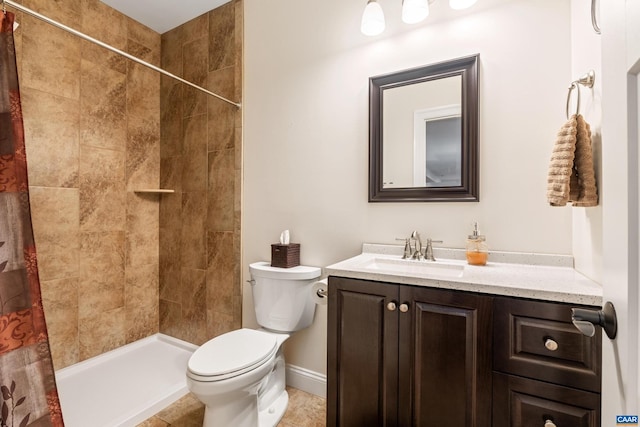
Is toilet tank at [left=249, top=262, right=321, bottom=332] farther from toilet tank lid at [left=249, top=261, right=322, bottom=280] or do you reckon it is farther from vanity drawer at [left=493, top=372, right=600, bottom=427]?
vanity drawer at [left=493, top=372, right=600, bottom=427]

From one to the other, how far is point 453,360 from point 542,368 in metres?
0.25

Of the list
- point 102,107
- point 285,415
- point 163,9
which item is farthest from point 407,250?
point 163,9

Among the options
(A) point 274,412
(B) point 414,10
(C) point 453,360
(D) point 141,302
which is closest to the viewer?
(C) point 453,360

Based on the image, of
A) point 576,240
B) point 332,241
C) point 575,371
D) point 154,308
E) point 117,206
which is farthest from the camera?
point 154,308

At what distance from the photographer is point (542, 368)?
897 mm

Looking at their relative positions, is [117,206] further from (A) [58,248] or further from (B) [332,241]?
(B) [332,241]

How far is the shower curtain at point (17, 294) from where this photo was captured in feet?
3.25

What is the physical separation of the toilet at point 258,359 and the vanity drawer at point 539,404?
3.14ft

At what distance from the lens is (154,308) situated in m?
2.54

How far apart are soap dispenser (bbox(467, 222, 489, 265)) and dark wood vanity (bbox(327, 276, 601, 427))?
38 cm

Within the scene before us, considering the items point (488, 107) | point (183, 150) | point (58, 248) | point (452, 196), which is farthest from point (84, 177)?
point (488, 107)

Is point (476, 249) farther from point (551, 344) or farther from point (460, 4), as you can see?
point (460, 4)

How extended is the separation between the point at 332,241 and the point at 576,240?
44.2 inches

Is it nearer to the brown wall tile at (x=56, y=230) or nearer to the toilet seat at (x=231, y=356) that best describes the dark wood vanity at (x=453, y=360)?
the toilet seat at (x=231, y=356)
